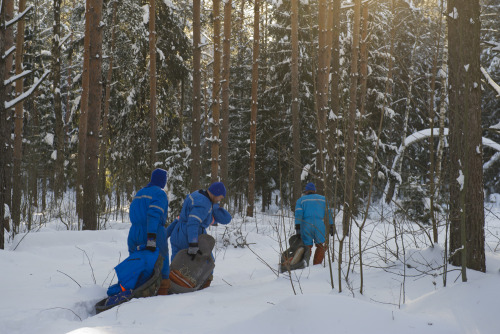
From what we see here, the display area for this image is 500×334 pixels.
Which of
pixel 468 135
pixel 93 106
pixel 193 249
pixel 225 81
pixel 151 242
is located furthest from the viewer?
pixel 225 81

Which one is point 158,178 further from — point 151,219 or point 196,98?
point 196,98

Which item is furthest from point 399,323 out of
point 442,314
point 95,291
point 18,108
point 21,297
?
point 18,108

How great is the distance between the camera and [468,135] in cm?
450

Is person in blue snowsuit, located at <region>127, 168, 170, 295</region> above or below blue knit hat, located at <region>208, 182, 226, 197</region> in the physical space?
below

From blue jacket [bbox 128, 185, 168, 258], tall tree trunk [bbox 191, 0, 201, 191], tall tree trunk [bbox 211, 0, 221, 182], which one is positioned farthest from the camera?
tall tree trunk [bbox 211, 0, 221, 182]

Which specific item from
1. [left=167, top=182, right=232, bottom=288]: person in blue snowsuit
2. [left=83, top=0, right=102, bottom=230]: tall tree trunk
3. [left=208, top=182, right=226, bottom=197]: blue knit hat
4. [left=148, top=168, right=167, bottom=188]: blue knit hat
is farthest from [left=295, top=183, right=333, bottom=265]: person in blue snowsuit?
[left=83, top=0, right=102, bottom=230]: tall tree trunk

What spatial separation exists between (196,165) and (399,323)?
30.2 feet

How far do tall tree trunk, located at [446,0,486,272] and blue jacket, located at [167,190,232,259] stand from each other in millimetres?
3059

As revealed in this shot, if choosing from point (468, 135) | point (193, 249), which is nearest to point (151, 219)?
point (193, 249)

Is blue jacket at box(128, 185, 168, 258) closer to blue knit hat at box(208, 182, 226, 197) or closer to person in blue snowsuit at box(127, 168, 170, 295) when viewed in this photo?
person in blue snowsuit at box(127, 168, 170, 295)

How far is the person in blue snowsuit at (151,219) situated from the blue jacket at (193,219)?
0.40m

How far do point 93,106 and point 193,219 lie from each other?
4.59 m

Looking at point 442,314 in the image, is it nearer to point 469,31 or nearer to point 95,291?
point 469,31

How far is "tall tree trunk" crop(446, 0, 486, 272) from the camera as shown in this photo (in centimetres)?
449
